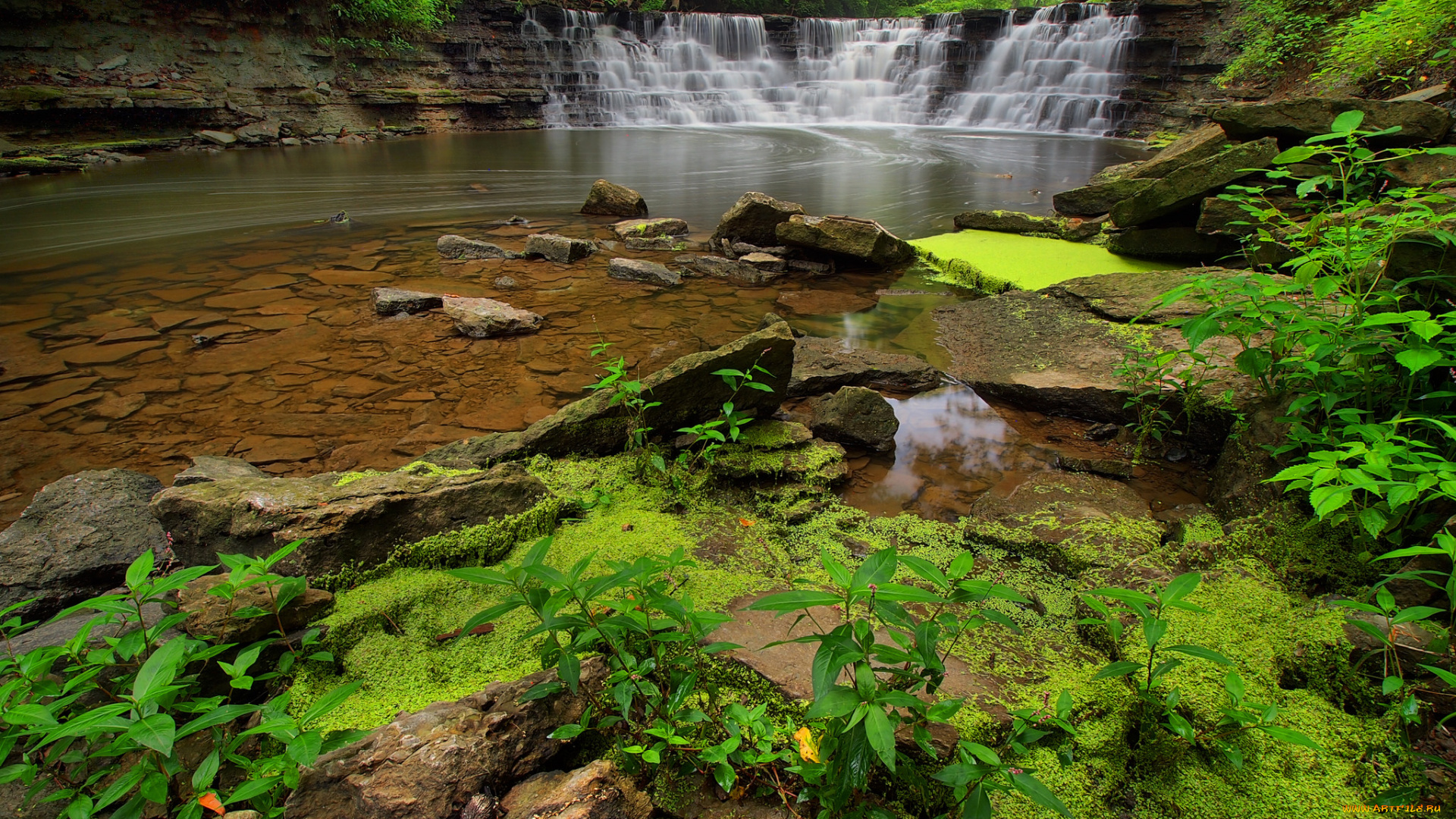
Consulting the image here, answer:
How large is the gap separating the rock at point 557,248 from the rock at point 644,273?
2.43 ft

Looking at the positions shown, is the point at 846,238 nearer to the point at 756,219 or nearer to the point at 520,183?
the point at 756,219

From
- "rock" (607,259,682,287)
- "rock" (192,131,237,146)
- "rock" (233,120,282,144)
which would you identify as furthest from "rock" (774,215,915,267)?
"rock" (233,120,282,144)

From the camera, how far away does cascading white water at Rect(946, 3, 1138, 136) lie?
61.1ft

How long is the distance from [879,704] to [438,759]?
963mm

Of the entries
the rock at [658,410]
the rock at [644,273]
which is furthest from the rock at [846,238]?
the rock at [658,410]

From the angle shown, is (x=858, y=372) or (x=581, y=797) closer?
(x=581, y=797)

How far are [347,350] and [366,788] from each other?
421cm

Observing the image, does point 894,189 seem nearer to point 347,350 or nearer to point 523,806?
point 347,350

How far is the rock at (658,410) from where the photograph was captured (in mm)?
3037

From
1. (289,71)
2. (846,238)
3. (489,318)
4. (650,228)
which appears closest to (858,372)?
(846,238)

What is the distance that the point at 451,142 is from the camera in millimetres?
18469

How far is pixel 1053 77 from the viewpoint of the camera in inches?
782

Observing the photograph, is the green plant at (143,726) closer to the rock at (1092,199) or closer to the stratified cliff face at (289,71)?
→ the rock at (1092,199)

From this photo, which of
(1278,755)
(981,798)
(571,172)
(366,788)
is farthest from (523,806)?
(571,172)
